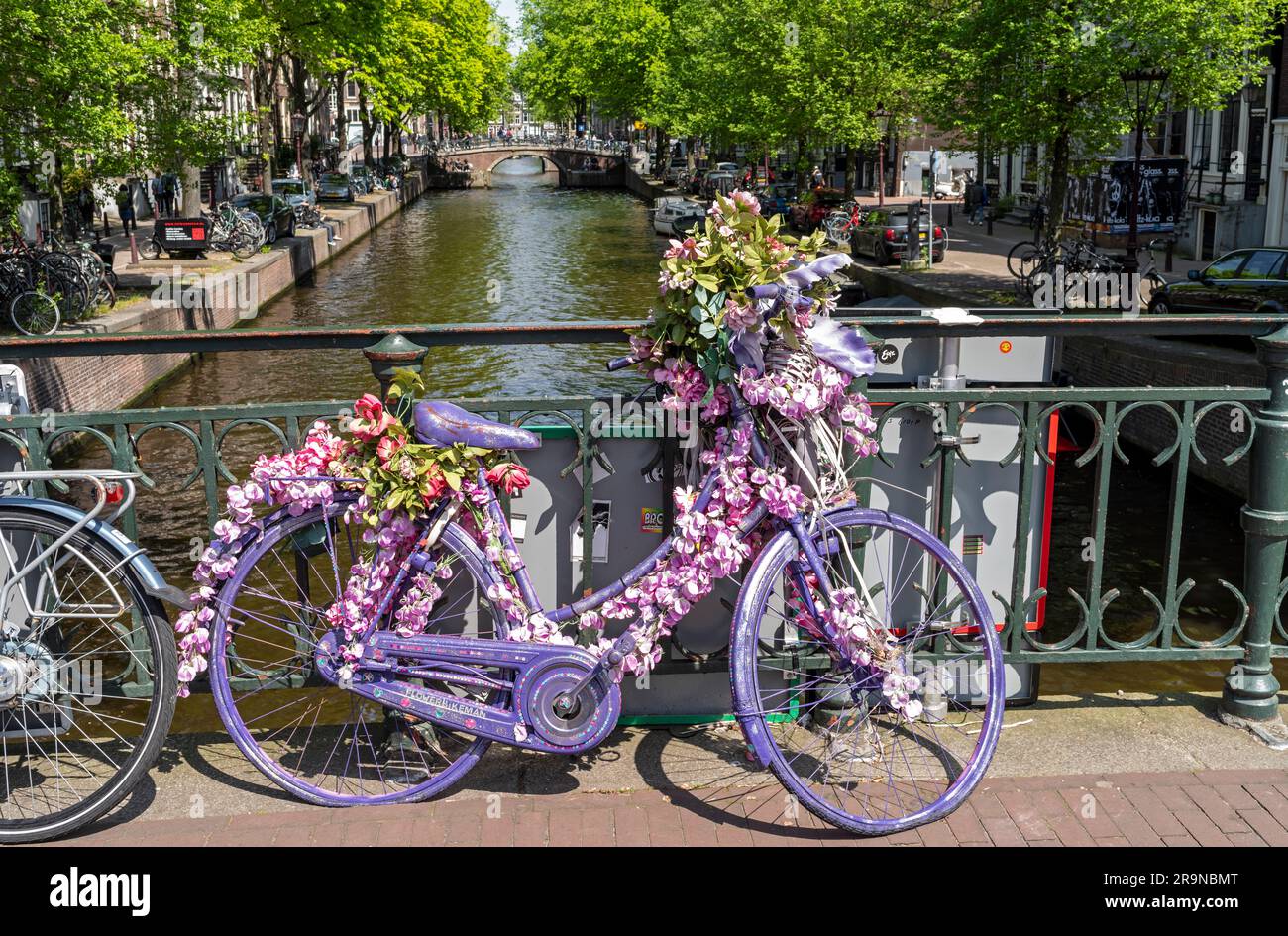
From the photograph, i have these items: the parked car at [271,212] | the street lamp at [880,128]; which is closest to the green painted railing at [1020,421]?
the parked car at [271,212]

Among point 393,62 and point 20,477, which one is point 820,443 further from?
point 393,62

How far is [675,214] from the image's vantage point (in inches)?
1694

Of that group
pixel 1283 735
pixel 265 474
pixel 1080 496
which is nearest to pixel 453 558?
pixel 265 474

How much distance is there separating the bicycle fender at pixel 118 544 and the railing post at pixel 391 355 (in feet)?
2.78

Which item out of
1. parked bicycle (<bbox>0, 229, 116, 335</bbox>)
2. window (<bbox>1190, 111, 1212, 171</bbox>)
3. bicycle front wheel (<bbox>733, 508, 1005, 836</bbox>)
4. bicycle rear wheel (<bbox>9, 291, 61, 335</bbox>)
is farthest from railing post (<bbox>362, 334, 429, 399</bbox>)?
window (<bbox>1190, 111, 1212, 171</bbox>)

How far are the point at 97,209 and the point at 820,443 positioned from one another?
36480 millimetres

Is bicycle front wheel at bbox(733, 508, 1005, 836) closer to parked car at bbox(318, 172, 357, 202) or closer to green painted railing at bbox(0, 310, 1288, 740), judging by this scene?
green painted railing at bbox(0, 310, 1288, 740)

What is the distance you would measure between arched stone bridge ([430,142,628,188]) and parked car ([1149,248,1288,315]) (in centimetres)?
7137

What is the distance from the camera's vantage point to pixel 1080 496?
14.9 m

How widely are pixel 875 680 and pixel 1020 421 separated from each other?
0.98m

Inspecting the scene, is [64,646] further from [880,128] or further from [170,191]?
[880,128]

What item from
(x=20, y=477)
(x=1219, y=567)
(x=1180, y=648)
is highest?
(x=20, y=477)

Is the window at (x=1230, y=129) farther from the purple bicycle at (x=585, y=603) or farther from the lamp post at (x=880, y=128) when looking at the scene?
the purple bicycle at (x=585, y=603)

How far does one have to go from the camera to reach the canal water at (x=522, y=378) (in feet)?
36.7
